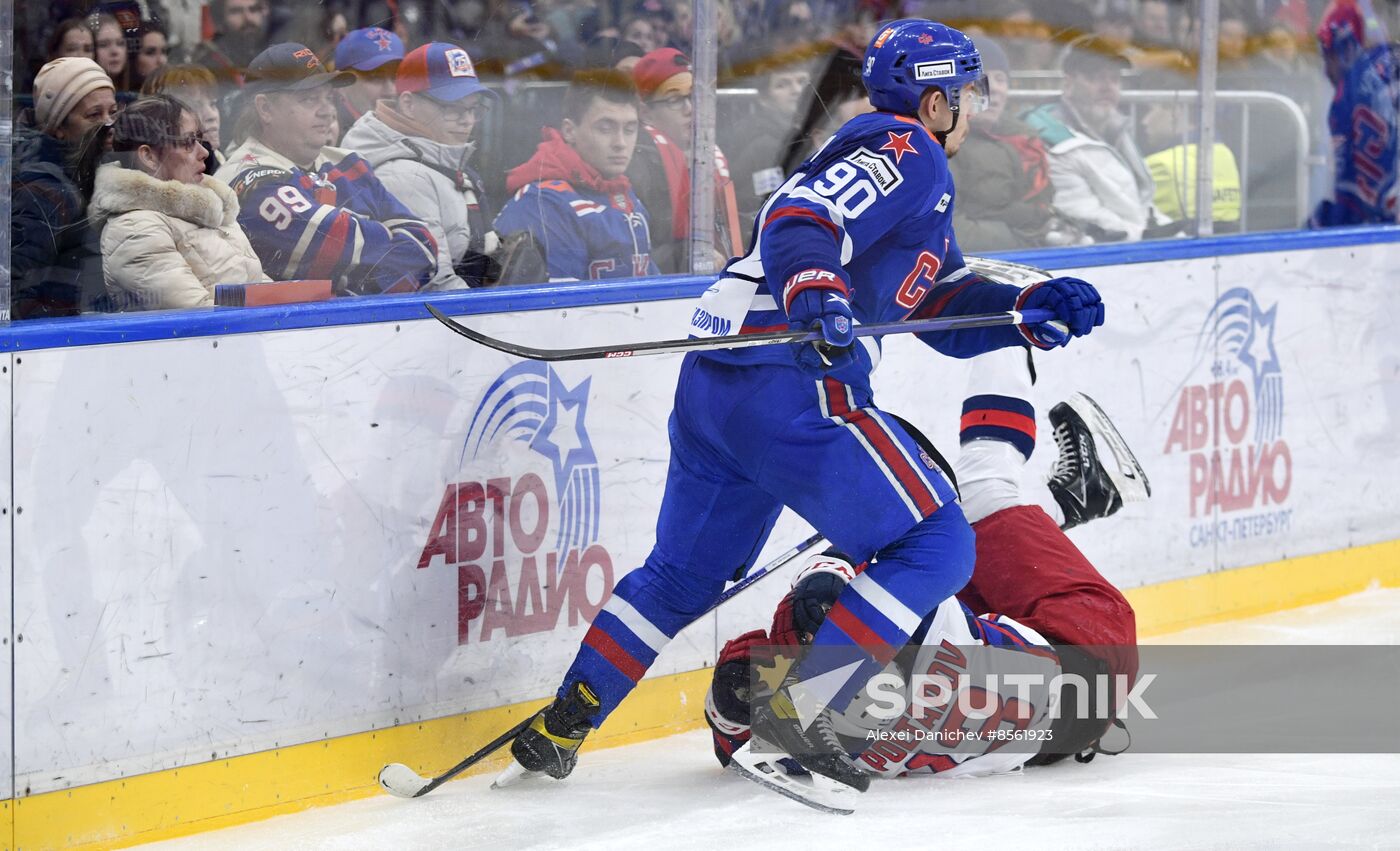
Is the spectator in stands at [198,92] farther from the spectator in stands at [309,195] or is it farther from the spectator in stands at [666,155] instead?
the spectator in stands at [666,155]

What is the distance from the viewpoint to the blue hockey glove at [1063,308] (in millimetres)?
3309

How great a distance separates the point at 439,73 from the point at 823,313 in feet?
3.46

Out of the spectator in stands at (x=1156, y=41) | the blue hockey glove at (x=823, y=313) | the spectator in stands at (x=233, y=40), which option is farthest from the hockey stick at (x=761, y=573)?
the spectator in stands at (x=1156, y=41)

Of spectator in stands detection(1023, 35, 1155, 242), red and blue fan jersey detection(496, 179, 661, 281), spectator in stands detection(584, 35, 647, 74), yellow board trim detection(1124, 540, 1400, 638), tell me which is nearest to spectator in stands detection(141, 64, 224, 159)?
red and blue fan jersey detection(496, 179, 661, 281)

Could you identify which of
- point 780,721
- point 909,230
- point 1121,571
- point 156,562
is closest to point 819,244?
point 909,230

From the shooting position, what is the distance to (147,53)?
10.3 feet

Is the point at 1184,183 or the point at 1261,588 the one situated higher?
the point at 1184,183

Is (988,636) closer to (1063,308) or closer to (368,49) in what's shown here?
(1063,308)

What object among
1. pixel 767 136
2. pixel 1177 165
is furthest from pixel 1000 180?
pixel 767 136

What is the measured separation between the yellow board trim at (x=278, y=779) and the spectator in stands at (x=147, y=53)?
3.67 feet

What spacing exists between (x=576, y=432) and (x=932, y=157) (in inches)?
35.7

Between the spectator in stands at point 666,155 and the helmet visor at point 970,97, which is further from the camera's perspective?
the spectator in stands at point 666,155

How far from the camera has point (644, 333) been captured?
3740 mm

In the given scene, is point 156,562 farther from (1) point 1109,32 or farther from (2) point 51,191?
(1) point 1109,32
